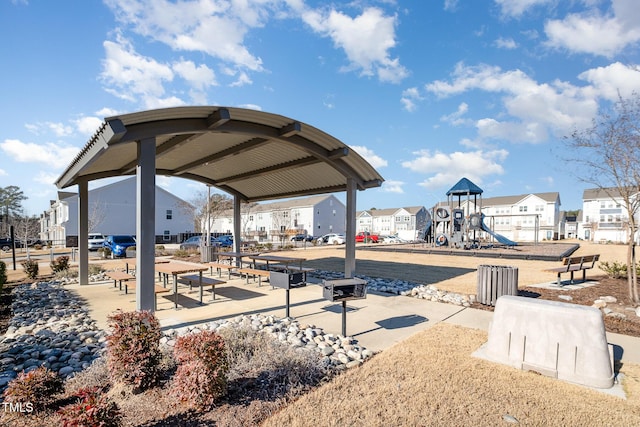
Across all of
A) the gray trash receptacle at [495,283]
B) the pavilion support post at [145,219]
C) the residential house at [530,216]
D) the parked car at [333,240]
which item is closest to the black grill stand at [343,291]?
the pavilion support post at [145,219]

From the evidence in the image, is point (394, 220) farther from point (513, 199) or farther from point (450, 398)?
point (450, 398)

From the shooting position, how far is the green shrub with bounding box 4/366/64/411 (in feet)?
10.3

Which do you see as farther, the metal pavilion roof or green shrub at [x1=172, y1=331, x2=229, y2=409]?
the metal pavilion roof

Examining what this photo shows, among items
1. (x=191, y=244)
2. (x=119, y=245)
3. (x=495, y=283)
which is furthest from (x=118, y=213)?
(x=495, y=283)

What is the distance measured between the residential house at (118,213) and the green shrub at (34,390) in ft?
110

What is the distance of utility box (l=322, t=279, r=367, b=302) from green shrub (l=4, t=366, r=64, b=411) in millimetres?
3404

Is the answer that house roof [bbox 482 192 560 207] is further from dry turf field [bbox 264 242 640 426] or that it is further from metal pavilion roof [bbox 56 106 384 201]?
dry turf field [bbox 264 242 640 426]

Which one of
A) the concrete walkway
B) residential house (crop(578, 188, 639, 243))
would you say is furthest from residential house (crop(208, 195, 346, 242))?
the concrete walkway

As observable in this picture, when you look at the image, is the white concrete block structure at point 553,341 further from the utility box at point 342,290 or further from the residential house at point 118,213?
the residential house at point 118,213

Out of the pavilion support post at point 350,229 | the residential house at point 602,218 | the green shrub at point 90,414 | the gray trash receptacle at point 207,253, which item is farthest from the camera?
the residential house at point 602,218

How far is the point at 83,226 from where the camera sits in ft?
33.8

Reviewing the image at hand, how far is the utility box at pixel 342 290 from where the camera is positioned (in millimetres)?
5254

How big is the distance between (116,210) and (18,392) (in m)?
40.4

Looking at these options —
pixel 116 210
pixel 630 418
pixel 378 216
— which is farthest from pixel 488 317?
pixel 378 216
